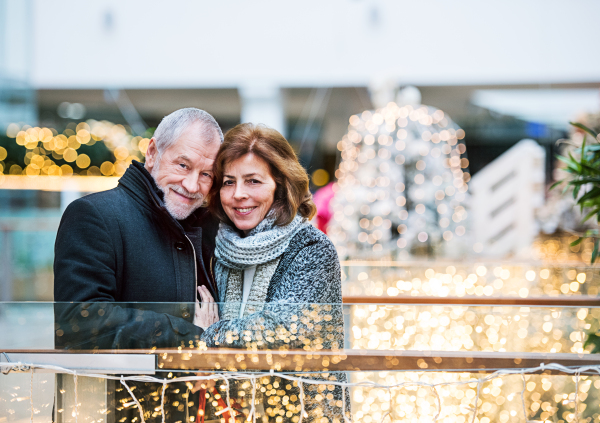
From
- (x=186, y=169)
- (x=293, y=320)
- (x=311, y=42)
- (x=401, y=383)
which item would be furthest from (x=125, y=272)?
(x=311, y=42)

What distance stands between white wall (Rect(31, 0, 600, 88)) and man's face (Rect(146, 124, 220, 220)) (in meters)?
4.70

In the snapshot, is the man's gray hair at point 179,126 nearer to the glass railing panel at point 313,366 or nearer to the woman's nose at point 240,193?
the woman's nose at point 240,193

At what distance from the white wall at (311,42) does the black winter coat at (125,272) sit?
15.5 feet

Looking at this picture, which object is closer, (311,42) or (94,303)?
(94,303)

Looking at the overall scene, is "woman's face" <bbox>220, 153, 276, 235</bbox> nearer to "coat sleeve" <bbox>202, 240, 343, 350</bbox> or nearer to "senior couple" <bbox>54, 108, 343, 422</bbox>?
"senior couple" <bbox>54, 108, 343, 422</bbox>

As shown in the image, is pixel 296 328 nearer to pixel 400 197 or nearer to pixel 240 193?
pixel 240 193

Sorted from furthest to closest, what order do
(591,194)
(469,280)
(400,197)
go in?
(400,197) < (469,280) < (591,194)

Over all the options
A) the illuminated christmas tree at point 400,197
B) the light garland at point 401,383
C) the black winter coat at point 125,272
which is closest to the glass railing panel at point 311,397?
the light garland at point 401,383

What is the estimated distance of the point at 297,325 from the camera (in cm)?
121

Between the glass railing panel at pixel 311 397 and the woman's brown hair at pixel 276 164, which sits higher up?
the woman's brown hair at pixel 276 164

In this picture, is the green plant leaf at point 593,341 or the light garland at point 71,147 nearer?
the green plant leaf at point 593,341

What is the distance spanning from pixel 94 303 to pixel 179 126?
1.53ft

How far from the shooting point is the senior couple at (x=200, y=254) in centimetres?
120

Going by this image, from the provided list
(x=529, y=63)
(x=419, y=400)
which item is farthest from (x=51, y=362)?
(x=529, y=63)
